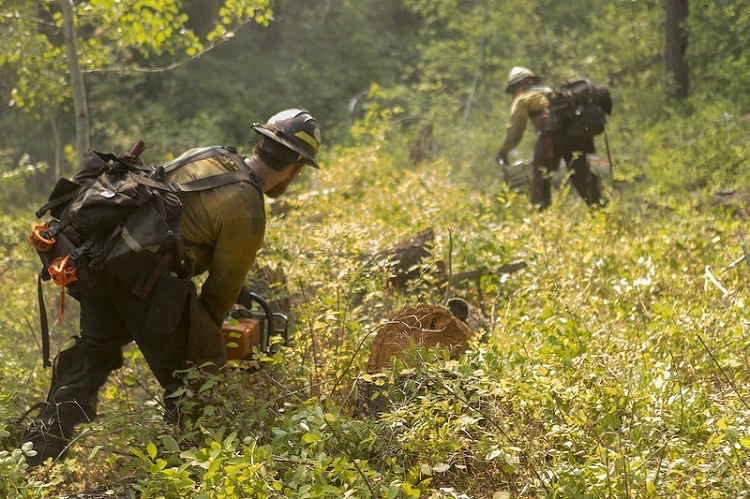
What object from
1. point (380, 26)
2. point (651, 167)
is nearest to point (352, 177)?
point (651, 167)

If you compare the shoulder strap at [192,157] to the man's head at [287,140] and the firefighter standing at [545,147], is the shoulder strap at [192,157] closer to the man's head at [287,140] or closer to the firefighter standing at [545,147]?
the man's head at [287,140]

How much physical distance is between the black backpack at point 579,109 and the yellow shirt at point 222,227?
5277mm

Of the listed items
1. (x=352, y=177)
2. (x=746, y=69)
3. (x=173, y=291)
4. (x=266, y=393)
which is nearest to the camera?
(x=173, y=291)

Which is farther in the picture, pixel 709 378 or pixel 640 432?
pixel 709 378

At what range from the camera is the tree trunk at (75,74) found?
6.66 meters

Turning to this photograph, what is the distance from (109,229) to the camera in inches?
141

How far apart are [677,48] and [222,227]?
12163mm

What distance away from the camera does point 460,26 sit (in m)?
17.7

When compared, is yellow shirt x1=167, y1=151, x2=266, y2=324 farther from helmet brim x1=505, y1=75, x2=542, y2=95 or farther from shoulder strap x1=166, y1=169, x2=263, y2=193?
helmet brim x1=505, y1=75, x2=542, y2=95

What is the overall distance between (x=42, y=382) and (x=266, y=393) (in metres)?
1.48

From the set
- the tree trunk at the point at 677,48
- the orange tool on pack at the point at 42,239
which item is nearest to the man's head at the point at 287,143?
the orange tool on pack at the point at 42,239

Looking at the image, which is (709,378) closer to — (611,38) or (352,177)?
(352,177)

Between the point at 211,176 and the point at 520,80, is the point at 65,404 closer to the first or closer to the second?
the point at 211,176

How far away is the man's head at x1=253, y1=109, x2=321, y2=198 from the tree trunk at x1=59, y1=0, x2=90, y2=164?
10.1 ft
